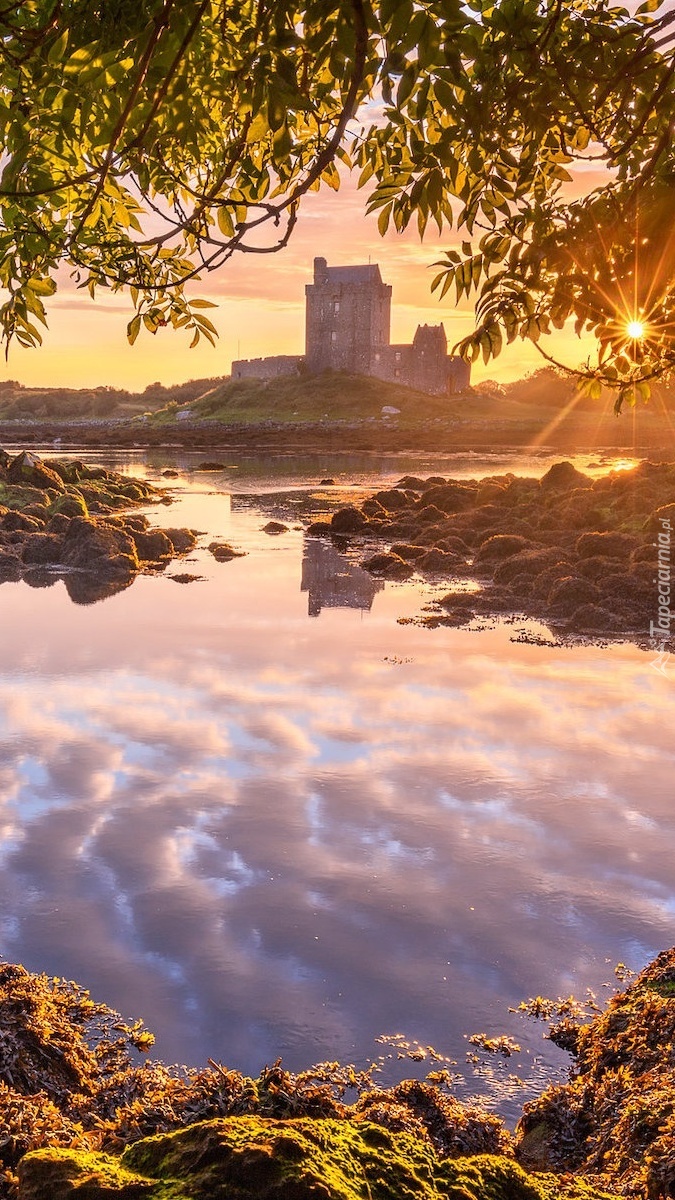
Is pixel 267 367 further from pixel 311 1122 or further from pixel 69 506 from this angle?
pixel 311 1122

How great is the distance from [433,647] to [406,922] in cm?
853

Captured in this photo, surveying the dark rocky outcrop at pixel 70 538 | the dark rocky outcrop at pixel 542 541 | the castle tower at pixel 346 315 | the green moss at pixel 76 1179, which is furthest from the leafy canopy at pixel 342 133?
the castle tower at pixel 346 315

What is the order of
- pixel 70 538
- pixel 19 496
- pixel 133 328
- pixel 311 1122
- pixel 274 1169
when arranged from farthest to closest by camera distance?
pixel 19 496, pixel 70 538, pixel 133 328, pixel 311 1122, pixel 274 1169

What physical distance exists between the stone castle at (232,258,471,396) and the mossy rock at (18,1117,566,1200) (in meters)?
113

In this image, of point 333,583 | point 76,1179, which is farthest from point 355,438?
point 76,1179

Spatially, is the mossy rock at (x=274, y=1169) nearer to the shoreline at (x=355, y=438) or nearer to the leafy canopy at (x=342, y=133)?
the leafy canopy at (x=342, y=133)

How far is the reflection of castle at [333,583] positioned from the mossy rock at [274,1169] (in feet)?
48.1

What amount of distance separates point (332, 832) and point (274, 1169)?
550cm

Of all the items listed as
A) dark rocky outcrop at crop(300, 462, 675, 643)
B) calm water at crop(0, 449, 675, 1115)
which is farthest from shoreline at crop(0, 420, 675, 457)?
calm water at crop(0, 449, 675, 1115)

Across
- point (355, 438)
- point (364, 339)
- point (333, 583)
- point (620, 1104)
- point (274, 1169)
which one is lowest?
point (620, 1104)

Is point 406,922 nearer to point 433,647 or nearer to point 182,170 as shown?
point 182,170

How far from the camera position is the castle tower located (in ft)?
366

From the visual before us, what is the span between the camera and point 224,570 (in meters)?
22.6

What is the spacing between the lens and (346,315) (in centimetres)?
11338
